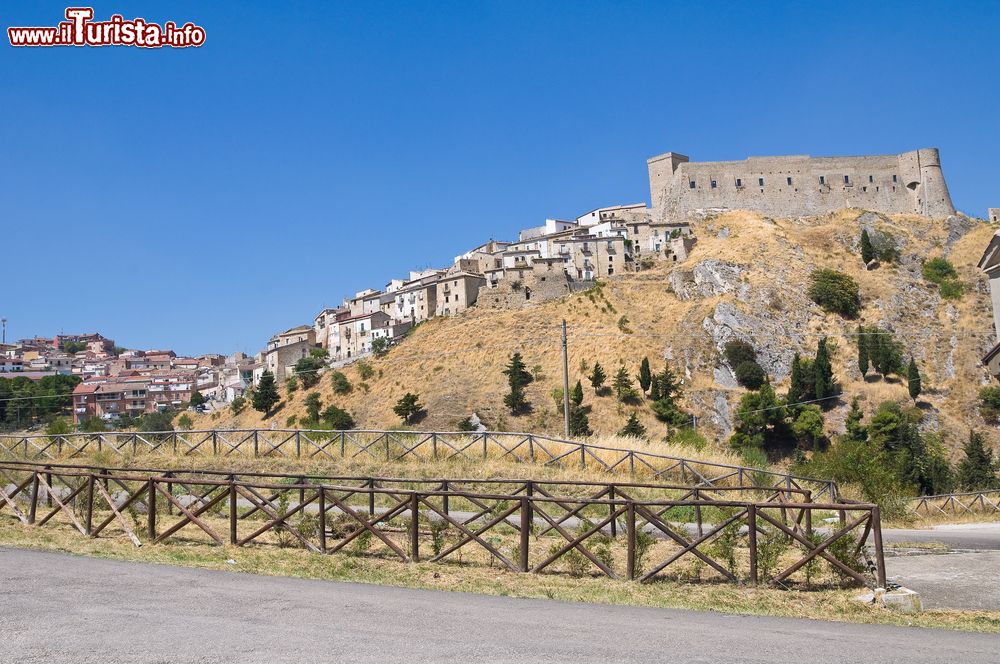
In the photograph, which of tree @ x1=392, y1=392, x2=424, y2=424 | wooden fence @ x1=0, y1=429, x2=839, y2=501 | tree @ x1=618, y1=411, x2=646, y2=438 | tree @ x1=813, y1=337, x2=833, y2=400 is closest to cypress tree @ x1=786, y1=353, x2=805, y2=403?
tree @ x1=813, y1=337, x2=833, y2=400

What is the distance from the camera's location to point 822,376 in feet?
177

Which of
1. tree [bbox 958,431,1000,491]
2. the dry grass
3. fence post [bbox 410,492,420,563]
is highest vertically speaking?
fence post [bbox 410,492,420,563]

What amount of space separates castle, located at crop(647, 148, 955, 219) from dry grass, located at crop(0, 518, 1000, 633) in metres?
78.7

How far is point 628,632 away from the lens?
7.94 m

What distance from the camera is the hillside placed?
2188 inches

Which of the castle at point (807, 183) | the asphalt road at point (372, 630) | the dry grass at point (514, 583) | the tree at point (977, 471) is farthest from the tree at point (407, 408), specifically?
the asphalt road at point (372, 630)

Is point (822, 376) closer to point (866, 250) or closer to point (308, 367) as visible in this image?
point (866, 250)

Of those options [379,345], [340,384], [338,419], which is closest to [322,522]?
[338,419]

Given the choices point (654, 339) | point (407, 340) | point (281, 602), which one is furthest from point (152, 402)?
point (281, 602)

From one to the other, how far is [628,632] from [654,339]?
57058 mm

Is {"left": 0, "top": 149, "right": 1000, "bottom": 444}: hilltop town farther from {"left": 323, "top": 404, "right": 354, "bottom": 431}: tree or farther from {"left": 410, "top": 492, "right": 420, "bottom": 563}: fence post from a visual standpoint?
{"left": 410, "top": 492, "right": 420, "bottom": 563}: fence post

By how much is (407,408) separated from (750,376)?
24.3 m

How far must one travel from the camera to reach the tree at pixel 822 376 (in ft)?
176

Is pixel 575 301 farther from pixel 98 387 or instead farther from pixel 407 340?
pixel 98 387
